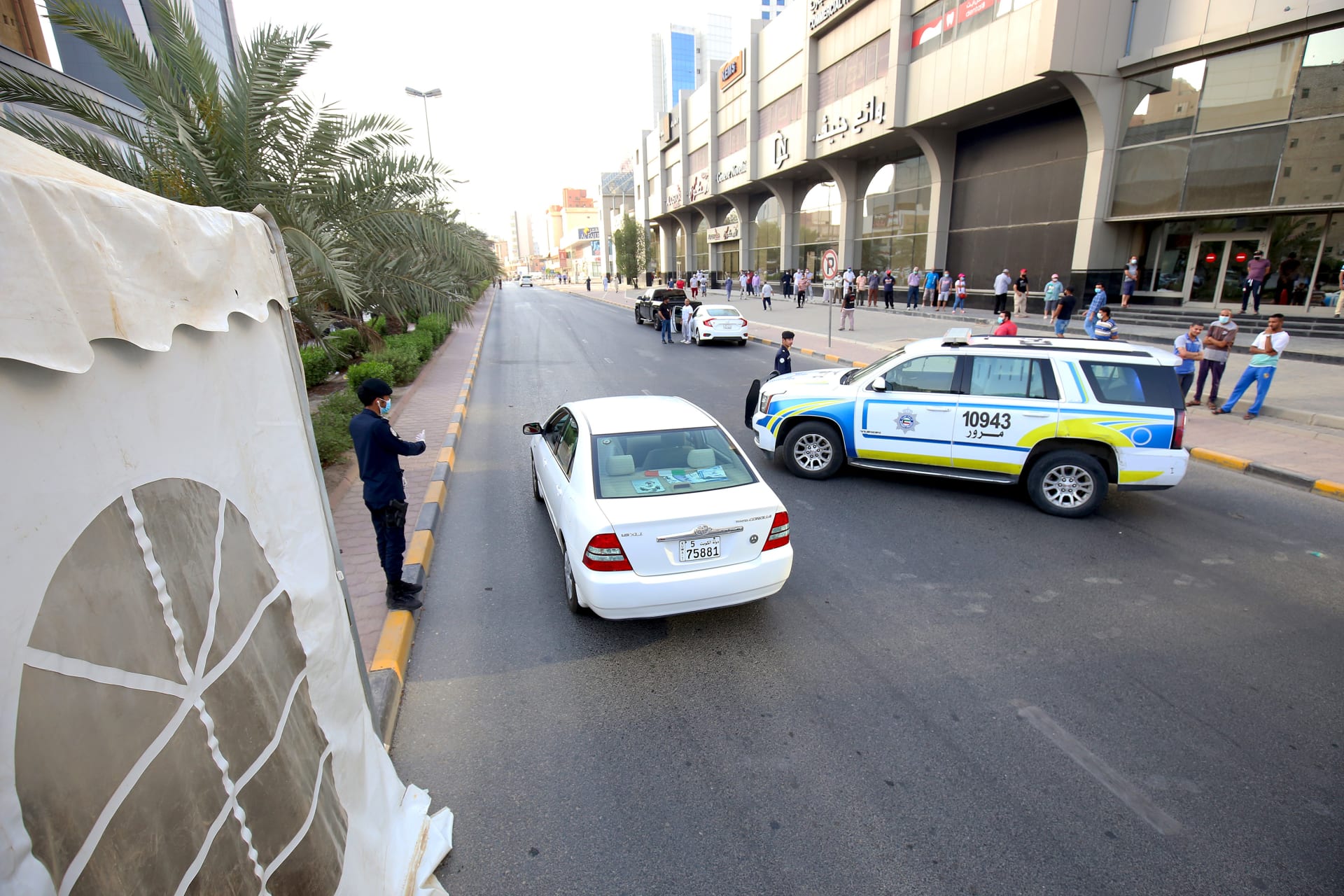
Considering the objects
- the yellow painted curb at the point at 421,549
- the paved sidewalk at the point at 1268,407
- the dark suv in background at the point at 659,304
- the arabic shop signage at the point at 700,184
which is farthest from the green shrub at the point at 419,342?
the arabic shop signage at the point at 700,184

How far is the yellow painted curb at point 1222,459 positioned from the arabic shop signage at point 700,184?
47.2 m

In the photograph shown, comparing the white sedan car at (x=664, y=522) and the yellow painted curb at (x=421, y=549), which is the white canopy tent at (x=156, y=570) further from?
the yellow painted curb at (x=421, y=549)

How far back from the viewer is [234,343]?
219 centimetres

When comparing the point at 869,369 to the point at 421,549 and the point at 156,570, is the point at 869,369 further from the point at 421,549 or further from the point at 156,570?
the point at 156,570

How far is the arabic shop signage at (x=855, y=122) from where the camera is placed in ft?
92.8

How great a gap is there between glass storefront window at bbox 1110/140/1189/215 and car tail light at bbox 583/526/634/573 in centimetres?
2247

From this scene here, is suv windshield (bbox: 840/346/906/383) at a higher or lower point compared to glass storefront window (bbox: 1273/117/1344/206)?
lower

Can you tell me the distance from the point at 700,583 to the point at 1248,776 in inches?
123

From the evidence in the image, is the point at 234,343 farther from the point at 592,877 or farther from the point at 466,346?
the point at 466,346

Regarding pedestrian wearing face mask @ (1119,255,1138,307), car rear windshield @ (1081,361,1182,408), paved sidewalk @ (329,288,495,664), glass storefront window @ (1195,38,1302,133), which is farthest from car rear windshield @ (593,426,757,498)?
pedestrian wearing face mask @ (1119,255,1138,307)

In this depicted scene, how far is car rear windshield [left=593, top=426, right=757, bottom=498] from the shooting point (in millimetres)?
4867

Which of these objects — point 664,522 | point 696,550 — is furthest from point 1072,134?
point 664,522

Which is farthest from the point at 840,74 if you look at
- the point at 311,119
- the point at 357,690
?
the point at 357,690

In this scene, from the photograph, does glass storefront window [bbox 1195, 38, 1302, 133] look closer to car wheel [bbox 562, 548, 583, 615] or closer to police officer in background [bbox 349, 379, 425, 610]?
car wheel [bbox 562, 548, 583, 615]
